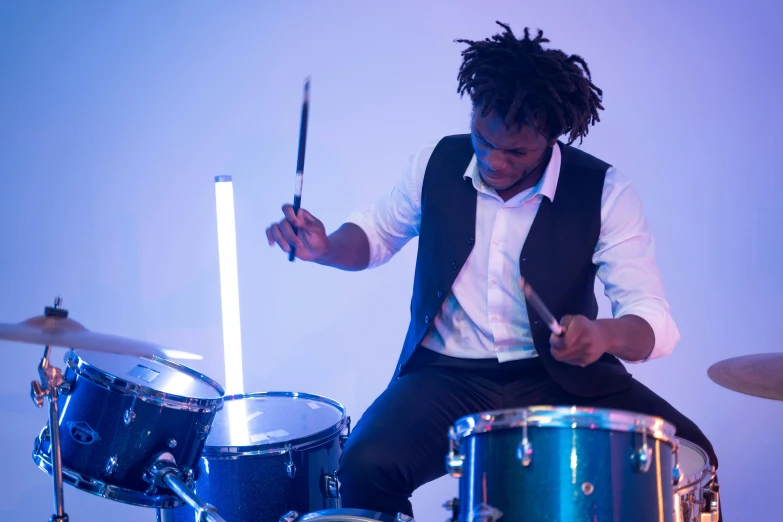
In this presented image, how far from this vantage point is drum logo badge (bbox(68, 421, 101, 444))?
6.88 feet

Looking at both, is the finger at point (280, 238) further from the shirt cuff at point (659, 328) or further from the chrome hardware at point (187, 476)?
the shirt cuff at point (659, 328)

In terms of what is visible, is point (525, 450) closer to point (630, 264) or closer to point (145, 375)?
point (630, 264)

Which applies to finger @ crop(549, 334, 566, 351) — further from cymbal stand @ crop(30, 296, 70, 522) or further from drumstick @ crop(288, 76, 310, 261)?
cymbal stand @ crop(30, 296, 70, 522)

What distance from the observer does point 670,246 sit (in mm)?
3008

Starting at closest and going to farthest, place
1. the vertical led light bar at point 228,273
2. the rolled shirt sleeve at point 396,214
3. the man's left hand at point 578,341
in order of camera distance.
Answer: the man's left hand at point 578,341 < the rolled shirt sleeve at point 396,214 < the vertical led light bar at point 228,273

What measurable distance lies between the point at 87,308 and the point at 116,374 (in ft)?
3.10

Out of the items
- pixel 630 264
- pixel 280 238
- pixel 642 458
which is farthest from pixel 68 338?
pixel 630 264

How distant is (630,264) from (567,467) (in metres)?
0.84

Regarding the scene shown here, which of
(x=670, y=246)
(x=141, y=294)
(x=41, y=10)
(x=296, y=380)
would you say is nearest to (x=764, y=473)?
(x=670, y=246)

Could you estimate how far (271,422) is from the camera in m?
2.40

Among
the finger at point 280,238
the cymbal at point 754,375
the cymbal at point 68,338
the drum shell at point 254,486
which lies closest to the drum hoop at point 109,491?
the drum shell at point 254,486

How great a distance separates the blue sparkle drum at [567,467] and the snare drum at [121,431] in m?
0.88

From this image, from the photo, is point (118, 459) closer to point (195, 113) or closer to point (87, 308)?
point (87, 308)

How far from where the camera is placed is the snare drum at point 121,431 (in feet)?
6.84
